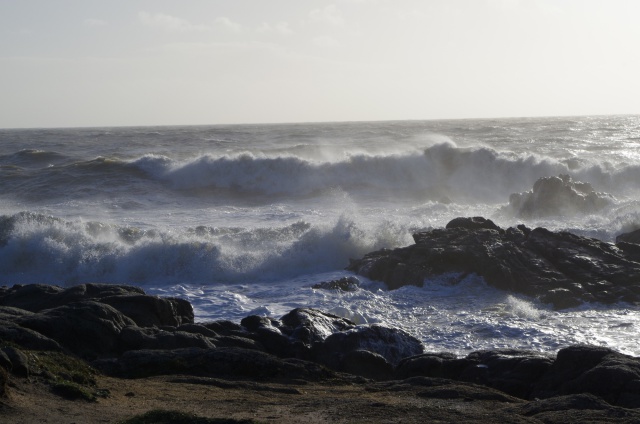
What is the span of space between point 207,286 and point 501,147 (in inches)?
1309

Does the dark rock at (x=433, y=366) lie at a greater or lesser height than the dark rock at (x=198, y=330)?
lesser

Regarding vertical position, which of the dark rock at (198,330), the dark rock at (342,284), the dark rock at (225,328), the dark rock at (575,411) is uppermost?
the dark rock at (575,411)

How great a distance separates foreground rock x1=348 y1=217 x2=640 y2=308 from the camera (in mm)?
15234

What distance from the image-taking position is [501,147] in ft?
157

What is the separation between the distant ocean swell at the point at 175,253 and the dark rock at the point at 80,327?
796 centimetres

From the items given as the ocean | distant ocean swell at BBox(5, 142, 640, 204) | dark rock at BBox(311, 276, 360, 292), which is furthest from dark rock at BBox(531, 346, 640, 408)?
distant ocean swell at BBox(5, 142, 640, 204)

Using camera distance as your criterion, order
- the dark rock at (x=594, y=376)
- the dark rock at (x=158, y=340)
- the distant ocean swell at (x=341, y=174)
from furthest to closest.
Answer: the distant ocean swell at (x=341, y=174) → the dark rock at (x=158, y=340) → the dark rock at (x=594, y=376)

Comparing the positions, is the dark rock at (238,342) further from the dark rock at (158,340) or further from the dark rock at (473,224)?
the dark rock at (473,224)

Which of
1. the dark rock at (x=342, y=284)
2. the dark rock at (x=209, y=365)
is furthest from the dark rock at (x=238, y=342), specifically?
the dark rock at (x=342, y=284)

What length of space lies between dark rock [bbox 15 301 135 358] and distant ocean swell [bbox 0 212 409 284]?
26.1 ft

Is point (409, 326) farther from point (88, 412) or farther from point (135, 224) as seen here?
point (135, 224)

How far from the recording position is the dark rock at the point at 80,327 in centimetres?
973

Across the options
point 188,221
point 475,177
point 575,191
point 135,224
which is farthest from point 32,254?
point 475,177

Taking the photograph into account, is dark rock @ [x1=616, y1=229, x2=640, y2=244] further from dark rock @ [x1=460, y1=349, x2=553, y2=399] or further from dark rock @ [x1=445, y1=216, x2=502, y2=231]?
dark rock @ [x1=460, y1=349, x2=553, y2=399]
